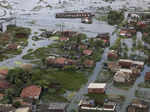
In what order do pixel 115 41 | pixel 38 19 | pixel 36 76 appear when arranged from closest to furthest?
pixel 36 76, pixel 115 41, pixel 38 19

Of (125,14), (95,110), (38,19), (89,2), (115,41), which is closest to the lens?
(95,110)

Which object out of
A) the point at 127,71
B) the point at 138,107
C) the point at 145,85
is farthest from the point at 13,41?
the point at 138,107

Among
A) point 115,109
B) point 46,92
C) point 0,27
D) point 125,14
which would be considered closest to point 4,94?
point 46,92

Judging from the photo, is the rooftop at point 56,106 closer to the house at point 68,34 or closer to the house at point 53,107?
the house at point 53,107

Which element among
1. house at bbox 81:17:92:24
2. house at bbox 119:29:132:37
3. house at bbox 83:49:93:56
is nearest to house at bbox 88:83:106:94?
house at bbox 83:49:93:56

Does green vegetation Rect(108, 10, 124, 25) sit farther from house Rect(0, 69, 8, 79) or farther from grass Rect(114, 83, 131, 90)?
house Rect(0, 69, 8, 79)

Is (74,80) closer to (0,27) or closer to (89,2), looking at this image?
(0,27)

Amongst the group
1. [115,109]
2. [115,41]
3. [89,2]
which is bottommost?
[115,109]

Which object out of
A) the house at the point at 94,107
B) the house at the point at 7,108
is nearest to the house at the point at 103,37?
the house at the point at 94,107
